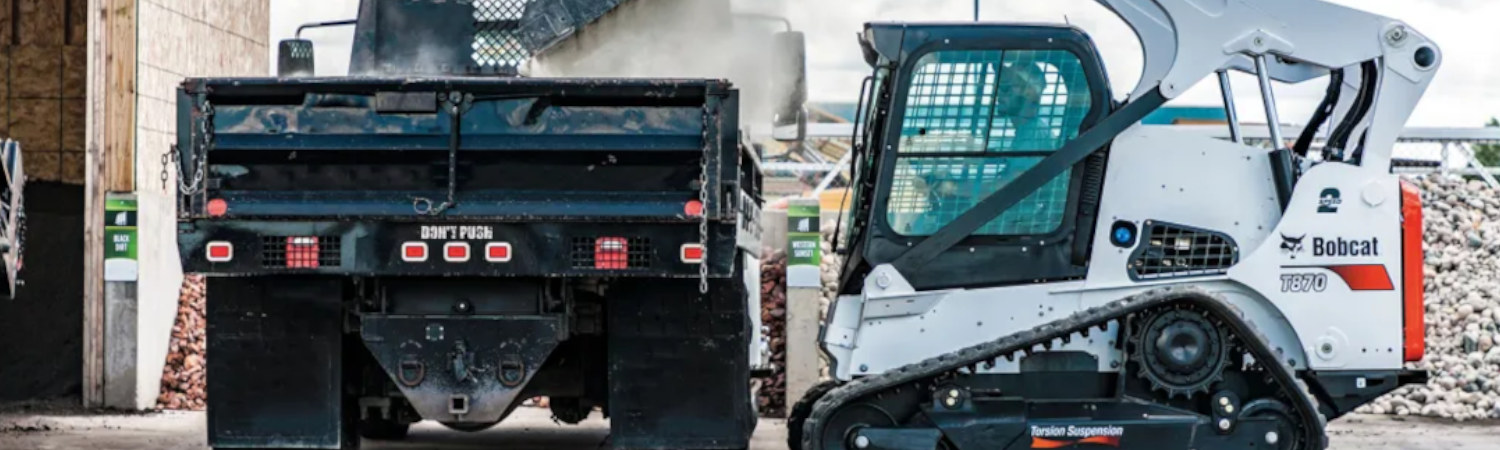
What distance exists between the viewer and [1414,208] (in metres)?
10.3

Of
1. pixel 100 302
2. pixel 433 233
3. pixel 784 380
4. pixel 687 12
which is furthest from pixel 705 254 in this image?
pixel 100 302

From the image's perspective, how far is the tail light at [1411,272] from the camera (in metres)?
10.2

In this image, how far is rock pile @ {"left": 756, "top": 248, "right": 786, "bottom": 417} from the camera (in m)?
16.4

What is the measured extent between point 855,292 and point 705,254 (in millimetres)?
1200

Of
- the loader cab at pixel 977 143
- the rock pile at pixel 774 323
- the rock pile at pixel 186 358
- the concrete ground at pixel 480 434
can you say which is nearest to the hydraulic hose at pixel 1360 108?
the loader cab at pixel 977 143

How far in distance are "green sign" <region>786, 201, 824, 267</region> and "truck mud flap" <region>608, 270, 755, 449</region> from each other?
5.95 metres

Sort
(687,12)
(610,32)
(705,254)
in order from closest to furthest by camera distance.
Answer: (705,254) → (610,32) → (687,12)

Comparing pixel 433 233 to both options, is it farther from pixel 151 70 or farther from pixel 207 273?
pixel 151 70

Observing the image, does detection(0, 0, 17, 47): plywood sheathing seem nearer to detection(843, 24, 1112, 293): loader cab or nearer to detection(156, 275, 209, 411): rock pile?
detection(156, 275, 209, 411): rock pile

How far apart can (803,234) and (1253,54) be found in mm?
6055

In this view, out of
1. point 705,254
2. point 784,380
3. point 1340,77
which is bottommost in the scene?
point 784,380

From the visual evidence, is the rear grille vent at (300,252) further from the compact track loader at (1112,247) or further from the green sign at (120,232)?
the green sign at (120,232)

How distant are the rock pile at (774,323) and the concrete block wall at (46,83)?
5.91 metres

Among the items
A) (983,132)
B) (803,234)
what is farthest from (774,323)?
(983,132)
